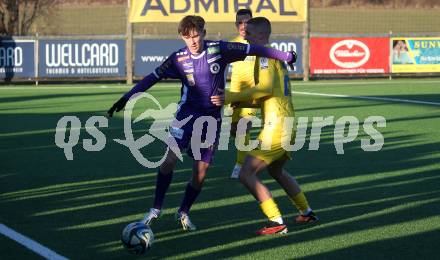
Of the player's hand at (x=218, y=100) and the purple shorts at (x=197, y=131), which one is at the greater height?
the player's hand at (x=218, y=100)

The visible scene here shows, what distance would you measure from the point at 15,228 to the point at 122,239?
1489 millimetres

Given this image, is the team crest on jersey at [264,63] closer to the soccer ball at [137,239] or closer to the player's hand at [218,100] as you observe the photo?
the player's hand at [218,100]

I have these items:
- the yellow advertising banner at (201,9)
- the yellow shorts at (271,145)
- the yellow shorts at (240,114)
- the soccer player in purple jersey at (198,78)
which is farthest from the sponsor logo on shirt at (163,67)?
the yellow advertising banner at (201,9)

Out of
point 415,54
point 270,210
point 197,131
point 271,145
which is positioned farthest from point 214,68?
point 415,54

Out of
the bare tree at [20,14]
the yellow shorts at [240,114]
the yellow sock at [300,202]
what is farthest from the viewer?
the bare tree at [20,14]

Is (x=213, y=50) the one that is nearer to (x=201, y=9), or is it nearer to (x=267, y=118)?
(x=267, y=118)

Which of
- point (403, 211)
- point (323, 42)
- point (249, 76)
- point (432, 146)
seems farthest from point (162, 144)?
point (323, 42)

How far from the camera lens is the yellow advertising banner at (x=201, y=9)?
117ft

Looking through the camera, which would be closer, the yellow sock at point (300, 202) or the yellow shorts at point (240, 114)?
the yellow sock at point (300, 202)

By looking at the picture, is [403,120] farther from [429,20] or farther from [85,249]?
[429,20]

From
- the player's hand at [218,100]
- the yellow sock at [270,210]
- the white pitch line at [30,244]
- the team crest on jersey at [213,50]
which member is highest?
the team crest on jersey at [213,50]

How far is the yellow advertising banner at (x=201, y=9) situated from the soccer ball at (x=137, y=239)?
2829 cm

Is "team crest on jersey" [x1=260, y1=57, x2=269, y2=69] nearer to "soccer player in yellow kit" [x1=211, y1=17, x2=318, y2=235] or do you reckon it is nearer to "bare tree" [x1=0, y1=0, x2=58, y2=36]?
"soccer player in yellow kit" [x1=211, y1=17, x2=318, y2=235]

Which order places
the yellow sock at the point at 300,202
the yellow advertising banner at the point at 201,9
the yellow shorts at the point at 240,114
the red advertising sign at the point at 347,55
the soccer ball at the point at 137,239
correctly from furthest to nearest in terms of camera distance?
the yellow advertising banner at the point at 201,9 < the red advertising sign at the point at 347,55 < the yellow shorts at the point at 240,114 < the yellow sock at the point at 300,202 < the soccer ball at the point at 137,239
